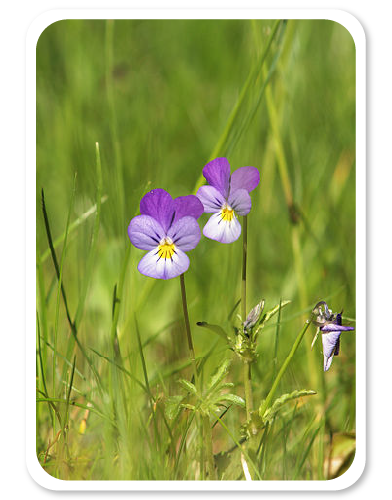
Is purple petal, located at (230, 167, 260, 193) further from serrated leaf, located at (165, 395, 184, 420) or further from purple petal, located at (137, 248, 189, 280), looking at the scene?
serrated leaf, located at (165, 395, 184, 420)

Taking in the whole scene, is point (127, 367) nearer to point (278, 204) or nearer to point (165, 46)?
point (278, 204)

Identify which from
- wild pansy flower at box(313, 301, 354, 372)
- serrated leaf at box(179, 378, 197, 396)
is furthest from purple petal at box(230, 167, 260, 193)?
serrated leaf at box(179, 378, 197, 396)

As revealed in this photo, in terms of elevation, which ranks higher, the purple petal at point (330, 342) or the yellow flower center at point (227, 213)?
the yellow flower center at point (227, 213)

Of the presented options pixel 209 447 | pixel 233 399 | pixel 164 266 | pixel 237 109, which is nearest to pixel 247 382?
pixel 233 399

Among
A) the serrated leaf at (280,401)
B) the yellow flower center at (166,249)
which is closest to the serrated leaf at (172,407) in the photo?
the serrated leaf at (280,401)

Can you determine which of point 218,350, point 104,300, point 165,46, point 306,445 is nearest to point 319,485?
point 306,445
